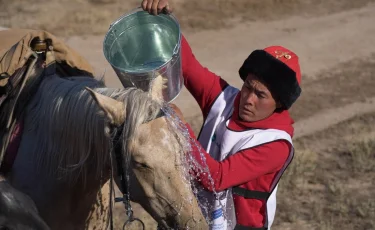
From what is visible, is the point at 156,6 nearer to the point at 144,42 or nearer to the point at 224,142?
the point at 144,42

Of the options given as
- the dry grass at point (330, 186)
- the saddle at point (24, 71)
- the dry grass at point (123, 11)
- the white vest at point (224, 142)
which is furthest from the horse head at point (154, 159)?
the dry grass at point (123, 11)

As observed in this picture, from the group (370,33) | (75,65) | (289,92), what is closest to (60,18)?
(370,33)

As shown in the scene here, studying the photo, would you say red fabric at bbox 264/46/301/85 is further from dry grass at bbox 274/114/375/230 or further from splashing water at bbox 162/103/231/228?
dry grass at bbox 274/114/375/230

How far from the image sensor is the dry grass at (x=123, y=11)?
8.92 metres

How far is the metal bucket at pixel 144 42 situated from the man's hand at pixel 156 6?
53 mm

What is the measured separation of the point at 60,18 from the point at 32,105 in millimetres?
6251

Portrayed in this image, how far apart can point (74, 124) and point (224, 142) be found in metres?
0.71

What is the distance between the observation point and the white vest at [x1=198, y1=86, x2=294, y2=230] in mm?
3037

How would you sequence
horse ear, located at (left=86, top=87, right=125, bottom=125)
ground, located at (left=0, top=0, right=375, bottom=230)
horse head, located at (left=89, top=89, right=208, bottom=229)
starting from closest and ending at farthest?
horse ear, located at (left=86, top=87, right=125, bottom=125), horse head, located at (left=89, top=89, right=208, bottom=229), ground, located at (left=0, top=0, right=375, bottom=230)

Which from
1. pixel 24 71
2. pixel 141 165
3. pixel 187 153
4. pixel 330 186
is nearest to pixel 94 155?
pixel 141 165

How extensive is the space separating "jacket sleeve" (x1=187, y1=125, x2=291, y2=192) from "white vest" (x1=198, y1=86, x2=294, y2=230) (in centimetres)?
4

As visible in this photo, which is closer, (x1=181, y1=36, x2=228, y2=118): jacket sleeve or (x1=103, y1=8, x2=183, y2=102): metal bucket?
(x1=103, y1=8, x2=183, y2=102): metal bucket

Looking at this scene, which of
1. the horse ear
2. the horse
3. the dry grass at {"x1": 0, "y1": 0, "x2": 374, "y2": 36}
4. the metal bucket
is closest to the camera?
the horse

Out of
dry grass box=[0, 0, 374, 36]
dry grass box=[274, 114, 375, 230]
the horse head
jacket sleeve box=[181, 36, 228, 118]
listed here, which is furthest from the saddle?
dry grass box=[0, 0, 374, 36]
